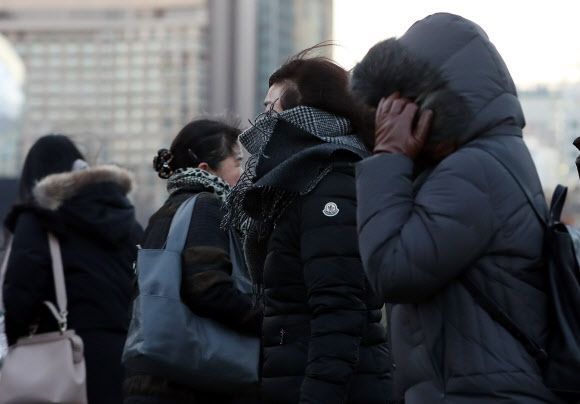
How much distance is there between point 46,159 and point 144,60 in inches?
516

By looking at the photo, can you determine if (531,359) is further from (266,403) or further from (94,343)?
(94,343)

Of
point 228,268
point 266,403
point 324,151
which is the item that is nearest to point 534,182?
point 324,151

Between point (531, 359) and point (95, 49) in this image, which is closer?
point (531, 359)

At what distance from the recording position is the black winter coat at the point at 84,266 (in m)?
4.78

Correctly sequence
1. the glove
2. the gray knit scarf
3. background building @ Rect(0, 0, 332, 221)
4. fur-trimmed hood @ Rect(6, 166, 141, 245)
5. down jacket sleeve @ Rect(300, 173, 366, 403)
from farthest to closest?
background building @ Rect(0, 0, 332, 221) → fur-trimmed hood @ Rect(6, 166, 141, 245) → the gray knit scarf → down jacket sleeve @ Rect(300, 173, 366, 403) → the glove

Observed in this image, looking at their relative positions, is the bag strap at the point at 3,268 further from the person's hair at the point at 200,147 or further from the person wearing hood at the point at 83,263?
the person's hair at the point at 200,147

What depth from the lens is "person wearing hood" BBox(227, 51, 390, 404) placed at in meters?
2.85

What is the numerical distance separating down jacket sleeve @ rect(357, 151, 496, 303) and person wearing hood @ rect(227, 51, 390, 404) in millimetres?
534

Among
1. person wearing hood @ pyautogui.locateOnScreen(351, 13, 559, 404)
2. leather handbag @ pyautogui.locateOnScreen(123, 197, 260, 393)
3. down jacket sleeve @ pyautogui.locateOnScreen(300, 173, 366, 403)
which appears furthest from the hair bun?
person wearing hood @ pyautogui.locateOnScreen(351, 13, 559, 404)

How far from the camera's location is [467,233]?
227 centimetres

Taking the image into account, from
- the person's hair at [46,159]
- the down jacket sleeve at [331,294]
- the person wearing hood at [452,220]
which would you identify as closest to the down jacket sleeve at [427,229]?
the person wearing hood at [452,220]

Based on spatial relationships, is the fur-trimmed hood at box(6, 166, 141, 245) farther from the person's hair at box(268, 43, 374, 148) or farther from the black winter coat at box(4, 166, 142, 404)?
the person's hair at box(268, 43, 374, 148)

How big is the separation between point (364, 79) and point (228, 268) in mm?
1426

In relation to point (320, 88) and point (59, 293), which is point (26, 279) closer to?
point (59, 293)
